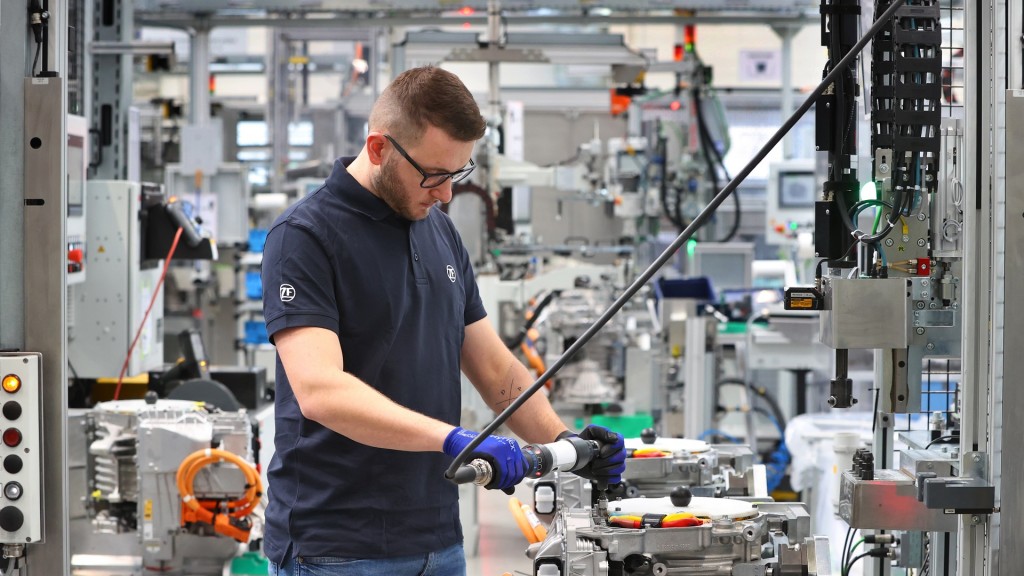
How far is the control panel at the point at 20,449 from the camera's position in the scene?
2.58 m

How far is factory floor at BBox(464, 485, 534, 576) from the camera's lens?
222 inches

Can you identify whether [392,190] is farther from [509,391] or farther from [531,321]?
[531,321]

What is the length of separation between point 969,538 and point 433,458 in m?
0.98

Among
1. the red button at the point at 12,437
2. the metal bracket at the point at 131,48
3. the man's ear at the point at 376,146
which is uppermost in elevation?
the metal bracket at the point at 131,48

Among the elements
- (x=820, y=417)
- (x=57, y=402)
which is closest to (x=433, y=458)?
(x=57, y=402)

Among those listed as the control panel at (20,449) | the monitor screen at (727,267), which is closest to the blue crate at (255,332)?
the monitor screen at (727,267)

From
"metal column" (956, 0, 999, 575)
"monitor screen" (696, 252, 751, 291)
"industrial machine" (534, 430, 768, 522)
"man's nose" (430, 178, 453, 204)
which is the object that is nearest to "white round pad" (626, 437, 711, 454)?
"industrial machine" (534, 430, 768, 522)

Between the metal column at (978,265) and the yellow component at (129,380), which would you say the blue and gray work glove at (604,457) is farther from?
the yellow component at (129,380)

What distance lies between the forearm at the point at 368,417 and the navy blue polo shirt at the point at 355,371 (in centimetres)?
12

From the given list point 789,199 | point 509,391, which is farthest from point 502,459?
point 789,199

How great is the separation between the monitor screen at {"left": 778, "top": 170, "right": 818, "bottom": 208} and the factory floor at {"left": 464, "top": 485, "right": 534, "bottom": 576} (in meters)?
3.32

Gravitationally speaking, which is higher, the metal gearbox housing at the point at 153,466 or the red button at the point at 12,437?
the red button at the point at 12,437

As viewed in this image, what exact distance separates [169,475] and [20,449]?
1.88m

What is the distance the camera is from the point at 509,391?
234cm
